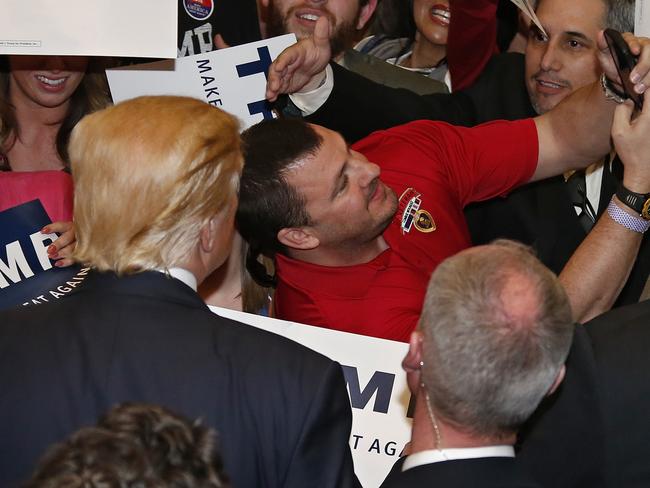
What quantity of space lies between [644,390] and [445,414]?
410 mm

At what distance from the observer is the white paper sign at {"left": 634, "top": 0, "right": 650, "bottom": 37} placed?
2.60m

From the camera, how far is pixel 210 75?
2955mm

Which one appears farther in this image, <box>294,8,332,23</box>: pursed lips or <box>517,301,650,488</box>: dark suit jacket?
<box>294,8,332,23</box>: pursed lips

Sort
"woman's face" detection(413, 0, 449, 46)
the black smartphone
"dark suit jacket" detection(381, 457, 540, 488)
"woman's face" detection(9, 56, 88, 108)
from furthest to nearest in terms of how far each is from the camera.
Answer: "woman's face" detection(413, 0, 449, 46) < "woman's face" detection(9, 56, 88, 108) < the black smartphone < "dark suit jacket" detection(381, 457, 540, 488)

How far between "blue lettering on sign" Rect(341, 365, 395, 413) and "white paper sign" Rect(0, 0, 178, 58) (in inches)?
38.9

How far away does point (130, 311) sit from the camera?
5.88 ft

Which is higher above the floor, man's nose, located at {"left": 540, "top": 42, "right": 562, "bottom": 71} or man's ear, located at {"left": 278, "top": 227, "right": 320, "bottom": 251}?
man's nose, located at {"left": 540, "top": 42, "right": 562, "bottom": 71}

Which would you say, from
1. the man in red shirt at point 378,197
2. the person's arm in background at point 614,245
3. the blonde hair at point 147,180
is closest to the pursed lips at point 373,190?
the man in red shirt at point 378,197

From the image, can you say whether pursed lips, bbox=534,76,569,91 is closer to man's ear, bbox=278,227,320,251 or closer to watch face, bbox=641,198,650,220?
watch face, bbox=641,198,650,220

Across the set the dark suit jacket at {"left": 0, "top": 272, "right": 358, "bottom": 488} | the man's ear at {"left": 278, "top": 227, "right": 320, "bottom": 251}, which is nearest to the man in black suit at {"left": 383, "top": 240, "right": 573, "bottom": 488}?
the dark suit jacket at {"left": 0, "top": 272, "right": 358, "bottom": 488}

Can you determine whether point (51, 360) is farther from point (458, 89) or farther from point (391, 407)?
point (458, 89)

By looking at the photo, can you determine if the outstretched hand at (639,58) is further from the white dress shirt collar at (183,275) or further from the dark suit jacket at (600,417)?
the white dress shirt collar at (183,275)

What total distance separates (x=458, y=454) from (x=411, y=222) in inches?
→ 46.9

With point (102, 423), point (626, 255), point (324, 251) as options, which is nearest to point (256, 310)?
point (324, 251)
